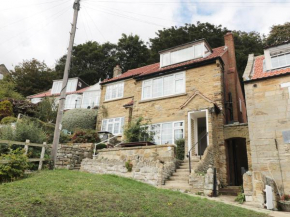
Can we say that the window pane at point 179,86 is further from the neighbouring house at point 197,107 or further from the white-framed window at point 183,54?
the white-framed window at point 183,54

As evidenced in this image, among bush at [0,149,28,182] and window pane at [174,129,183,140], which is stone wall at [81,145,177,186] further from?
bush at [0,149,28,182]

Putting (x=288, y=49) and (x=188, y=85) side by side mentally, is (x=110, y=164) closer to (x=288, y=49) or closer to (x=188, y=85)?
(x=188, y=85)

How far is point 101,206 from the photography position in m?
5.72

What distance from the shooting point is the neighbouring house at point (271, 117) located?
11.8 metres

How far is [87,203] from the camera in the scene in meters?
5.73

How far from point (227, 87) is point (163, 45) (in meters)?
20.3

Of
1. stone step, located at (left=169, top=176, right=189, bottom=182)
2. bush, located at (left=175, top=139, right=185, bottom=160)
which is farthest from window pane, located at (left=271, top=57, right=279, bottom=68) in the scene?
stone step, located at (left=169, top=176, right=189, bottom=182)

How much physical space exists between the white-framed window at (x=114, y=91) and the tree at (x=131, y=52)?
58.7 feet

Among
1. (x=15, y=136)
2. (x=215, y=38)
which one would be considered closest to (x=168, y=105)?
(x=15, y=136)

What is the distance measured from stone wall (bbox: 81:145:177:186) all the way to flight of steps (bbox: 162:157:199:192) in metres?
0.26

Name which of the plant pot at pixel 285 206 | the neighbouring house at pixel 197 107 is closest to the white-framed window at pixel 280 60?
the neighbouring house at pixel 197 107

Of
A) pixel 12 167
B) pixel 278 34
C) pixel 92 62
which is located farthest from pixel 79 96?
pixel 278 34

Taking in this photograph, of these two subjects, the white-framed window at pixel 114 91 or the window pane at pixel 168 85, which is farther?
the white-framed window at pixel 114 91

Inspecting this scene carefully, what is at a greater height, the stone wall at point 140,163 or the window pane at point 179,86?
the window pane at point 179,86
